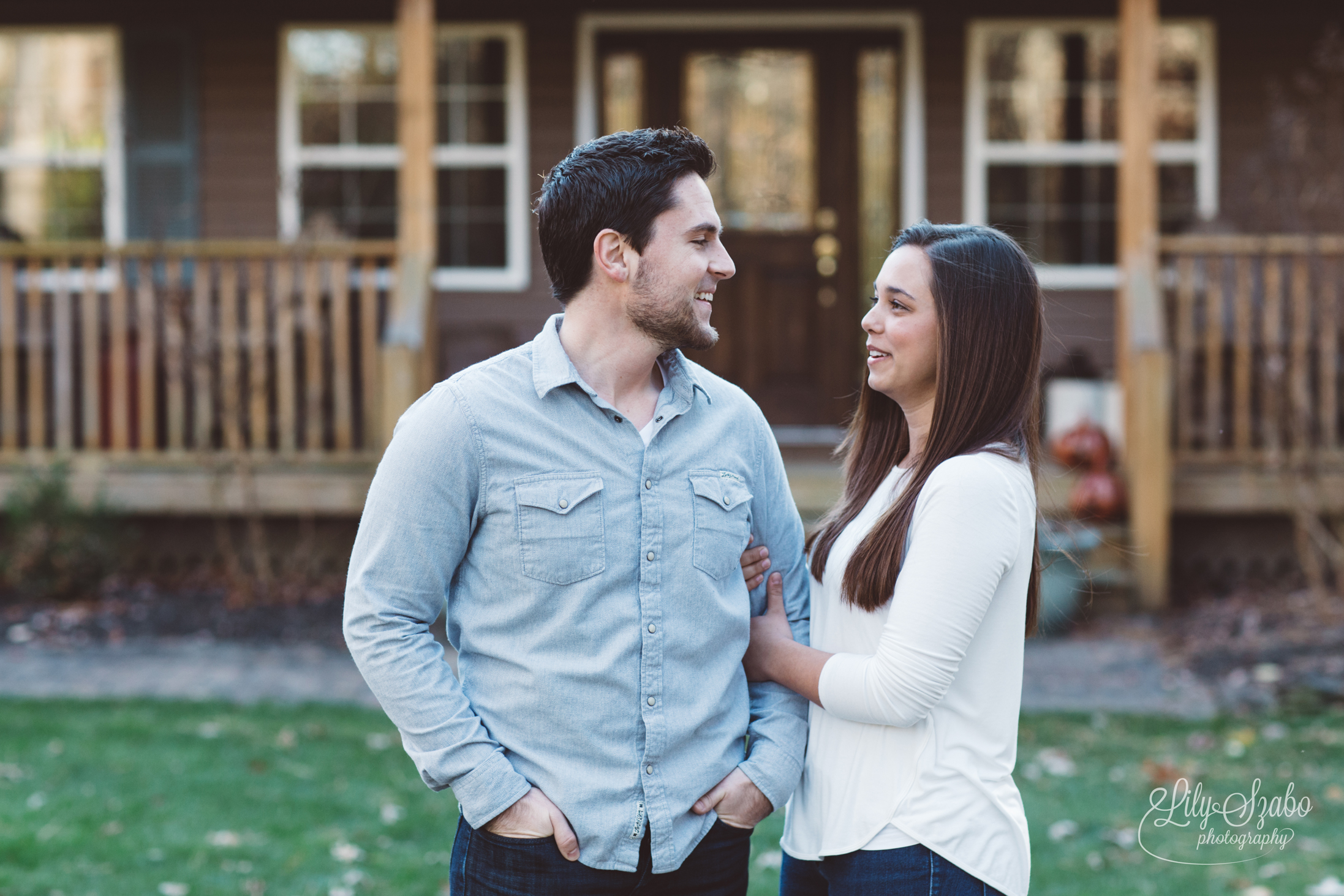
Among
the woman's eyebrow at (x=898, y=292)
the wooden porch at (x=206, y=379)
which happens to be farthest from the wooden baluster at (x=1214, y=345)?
the woman's eyebrow at (x=898, y=292)

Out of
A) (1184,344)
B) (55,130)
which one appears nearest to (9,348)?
(55,130)

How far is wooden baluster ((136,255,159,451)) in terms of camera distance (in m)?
7.92

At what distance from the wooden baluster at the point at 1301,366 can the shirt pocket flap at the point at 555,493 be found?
654cm

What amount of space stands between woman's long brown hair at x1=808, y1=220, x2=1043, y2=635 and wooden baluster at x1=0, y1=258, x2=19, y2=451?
289 inches

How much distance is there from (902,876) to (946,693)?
0.93 ft

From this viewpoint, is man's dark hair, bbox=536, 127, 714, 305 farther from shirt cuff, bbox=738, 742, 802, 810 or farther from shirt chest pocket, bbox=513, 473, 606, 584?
shirt cuff, bbox=738, 742, 802, 810

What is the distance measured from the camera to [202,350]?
7.77 meters

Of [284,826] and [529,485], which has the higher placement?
[529,485]

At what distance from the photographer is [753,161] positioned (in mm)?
9766

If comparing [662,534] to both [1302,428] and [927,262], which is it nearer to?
[927,262]

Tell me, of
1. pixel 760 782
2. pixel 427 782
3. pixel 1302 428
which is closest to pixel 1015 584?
pixel 760 782

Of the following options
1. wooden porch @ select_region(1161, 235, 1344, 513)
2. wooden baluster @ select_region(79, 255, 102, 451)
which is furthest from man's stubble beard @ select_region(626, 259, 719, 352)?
wooden baluster @ select_region(79, 255, 102, 451)

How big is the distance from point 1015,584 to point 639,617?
0.59m

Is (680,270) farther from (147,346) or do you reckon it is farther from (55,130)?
(55,130)
